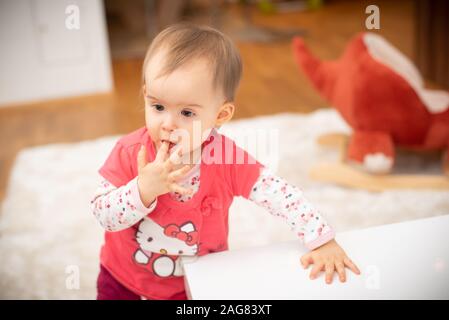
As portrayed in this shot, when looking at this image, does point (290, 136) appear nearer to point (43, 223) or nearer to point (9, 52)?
point (43, 223)

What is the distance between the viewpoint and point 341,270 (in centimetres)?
76

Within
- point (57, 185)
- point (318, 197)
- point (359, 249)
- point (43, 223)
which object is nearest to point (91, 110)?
point (57, 185)

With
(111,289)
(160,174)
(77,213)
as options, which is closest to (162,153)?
(160,174)

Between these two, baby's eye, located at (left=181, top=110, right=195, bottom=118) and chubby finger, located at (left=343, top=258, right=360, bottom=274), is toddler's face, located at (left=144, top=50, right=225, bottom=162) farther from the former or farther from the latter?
chubby finger, located at (left=343, top=258, right=360, bottom=274)

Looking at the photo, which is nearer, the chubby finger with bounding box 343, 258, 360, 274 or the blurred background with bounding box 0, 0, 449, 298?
the chubby finger with bounding box 343, 258, 360, 274

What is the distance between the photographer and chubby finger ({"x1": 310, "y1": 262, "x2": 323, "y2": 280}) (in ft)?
2.48

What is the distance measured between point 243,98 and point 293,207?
1.41m

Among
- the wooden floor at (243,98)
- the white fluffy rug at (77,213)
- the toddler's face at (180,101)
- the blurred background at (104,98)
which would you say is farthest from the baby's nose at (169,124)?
the wooden floor at (243,98)

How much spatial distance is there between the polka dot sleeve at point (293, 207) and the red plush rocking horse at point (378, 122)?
77 cm

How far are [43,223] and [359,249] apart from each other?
981mm

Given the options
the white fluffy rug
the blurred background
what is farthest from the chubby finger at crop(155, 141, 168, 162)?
the white fluffy rug

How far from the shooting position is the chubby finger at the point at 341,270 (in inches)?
29.6

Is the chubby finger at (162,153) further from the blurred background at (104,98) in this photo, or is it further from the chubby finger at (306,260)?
the chubby finger at (306,260)

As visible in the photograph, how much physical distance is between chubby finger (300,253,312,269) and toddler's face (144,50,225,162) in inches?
8.6
